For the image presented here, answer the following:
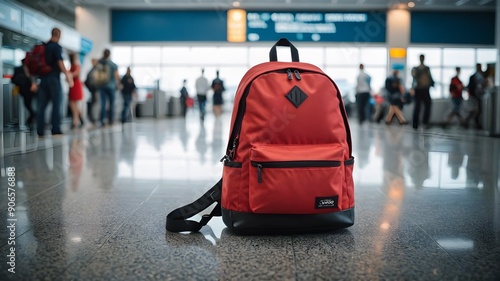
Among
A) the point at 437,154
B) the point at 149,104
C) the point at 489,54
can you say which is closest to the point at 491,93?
the point at 437,154

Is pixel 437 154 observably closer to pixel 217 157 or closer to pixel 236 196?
pixel 217 157

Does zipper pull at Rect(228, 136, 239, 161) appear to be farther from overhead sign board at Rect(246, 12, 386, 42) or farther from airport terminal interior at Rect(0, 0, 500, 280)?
overhead sign board at Rect(246, 12, 386, 42)

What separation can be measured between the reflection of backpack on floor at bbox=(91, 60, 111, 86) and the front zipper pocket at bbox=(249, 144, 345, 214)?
9.54 meters

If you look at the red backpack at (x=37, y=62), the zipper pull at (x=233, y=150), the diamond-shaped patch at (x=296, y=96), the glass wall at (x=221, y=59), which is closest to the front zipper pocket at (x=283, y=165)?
the zipper pull at (x=233, y=150)

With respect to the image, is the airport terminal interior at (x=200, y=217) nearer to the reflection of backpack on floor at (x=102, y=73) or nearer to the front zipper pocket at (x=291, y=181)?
the front zipper pocket at (x=291, y=181)

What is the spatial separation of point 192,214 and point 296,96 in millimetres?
701

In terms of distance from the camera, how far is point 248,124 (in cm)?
204

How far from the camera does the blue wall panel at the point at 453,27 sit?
19500 mm

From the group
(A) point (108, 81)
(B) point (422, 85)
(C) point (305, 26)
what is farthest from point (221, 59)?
(B) point (422, 85)

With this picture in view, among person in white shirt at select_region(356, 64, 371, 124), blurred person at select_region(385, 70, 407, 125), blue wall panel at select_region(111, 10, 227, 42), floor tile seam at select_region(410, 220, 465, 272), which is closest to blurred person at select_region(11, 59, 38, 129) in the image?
person in white shirt at select_region(356, 64, 371, 124)

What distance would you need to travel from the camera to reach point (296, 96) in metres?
2.05

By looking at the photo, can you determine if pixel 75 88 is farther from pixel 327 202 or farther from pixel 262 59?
pixel 262 59

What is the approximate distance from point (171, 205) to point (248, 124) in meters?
0.95

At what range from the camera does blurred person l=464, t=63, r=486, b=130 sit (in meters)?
11.8
